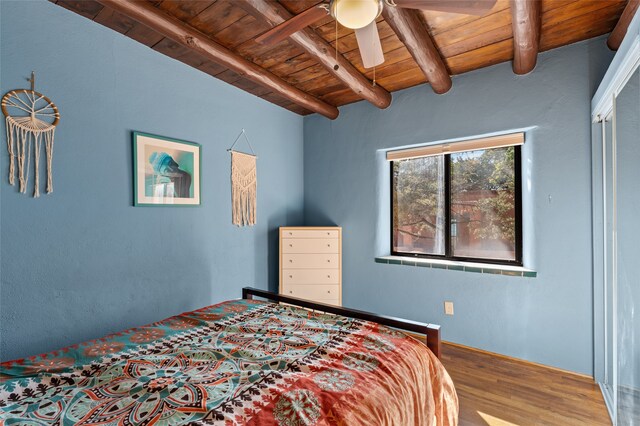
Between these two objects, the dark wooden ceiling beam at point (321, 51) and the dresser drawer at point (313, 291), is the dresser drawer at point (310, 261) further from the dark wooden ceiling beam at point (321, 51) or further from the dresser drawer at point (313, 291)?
the dark wooden ceiling beam at point (321, 51)

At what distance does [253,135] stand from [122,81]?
4.02 feet

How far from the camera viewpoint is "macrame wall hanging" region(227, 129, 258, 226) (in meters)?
Answer: 2.84

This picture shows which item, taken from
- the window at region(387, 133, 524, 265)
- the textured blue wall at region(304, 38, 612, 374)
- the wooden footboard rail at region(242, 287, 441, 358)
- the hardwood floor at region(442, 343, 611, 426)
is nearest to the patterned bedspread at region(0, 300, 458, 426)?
the wooden footboard rail at region(242, 287, 441, 358)

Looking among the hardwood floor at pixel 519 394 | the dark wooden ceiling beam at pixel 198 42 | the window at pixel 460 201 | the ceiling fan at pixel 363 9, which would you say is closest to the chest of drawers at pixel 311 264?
the window at pixel 460 201

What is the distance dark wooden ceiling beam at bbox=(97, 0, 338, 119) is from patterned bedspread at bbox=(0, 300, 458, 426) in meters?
1.79

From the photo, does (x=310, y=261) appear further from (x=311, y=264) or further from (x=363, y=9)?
(x=363, y=9)

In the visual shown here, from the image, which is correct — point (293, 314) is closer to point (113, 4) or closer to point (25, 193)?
point (25, 193)

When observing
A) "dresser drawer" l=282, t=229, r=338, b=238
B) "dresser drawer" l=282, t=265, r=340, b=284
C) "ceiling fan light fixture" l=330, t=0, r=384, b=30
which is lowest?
"dresser drawer" l=282, t=265, r=340, b=284

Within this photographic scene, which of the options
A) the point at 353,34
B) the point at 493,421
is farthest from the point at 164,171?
the point at 493,421

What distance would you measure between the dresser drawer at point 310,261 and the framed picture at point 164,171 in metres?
1.07

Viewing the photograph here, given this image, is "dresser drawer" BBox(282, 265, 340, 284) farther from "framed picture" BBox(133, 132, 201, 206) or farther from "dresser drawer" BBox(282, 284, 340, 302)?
"framed picture" BBox(133, 132, 201, 206)

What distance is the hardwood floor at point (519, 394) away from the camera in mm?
1737

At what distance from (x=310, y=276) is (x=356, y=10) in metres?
2.40

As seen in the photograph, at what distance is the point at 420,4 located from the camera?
1.28m
